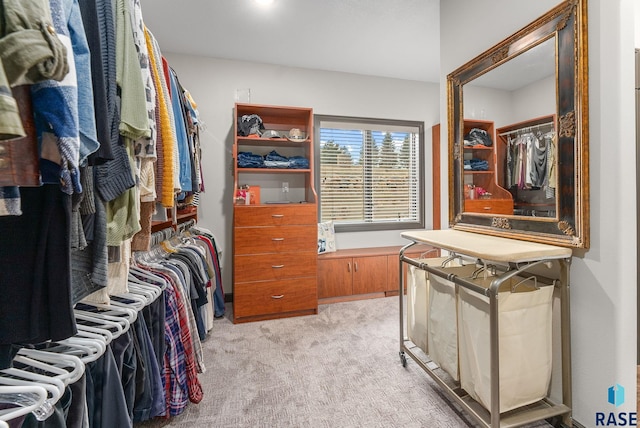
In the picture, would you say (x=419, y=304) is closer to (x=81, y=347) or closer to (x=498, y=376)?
(x=498, y=376)

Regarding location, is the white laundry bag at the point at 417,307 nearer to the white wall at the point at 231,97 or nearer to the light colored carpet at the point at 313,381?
the light colored carpet at the point at 313,381

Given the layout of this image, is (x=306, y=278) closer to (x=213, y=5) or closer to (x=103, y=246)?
(x=103, y=246)

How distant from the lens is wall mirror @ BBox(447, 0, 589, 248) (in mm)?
1401

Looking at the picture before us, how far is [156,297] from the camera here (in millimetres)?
1435

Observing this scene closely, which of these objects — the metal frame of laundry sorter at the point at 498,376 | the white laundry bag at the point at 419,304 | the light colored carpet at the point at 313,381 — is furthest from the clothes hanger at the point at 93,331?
the white laundry bag at the point at 419,304

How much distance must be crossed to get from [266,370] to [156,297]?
1.01 meters

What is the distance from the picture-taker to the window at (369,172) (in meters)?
3.76

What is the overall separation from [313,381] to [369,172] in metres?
2.62

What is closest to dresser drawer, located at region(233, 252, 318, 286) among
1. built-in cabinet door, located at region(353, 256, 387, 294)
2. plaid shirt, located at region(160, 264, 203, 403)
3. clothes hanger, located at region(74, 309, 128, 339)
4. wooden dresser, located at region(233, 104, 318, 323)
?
wooden dresser, located at region(233, 104, 318, 323)

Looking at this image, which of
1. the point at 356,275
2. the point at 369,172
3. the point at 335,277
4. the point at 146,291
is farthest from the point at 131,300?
the point at 369,172

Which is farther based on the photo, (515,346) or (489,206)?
(489,206)

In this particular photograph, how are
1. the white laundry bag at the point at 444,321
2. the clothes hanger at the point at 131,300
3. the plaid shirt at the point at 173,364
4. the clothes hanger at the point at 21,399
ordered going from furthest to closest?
the white laundry bag at the point at 444,321 → the plaid shirt at the point at 173,364 → the clothes hanger at the point at 131,300 → the clothes hanger at the point at 21,399

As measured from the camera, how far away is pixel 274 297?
2916 millimetres

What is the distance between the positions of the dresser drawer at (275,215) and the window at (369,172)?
800mm
